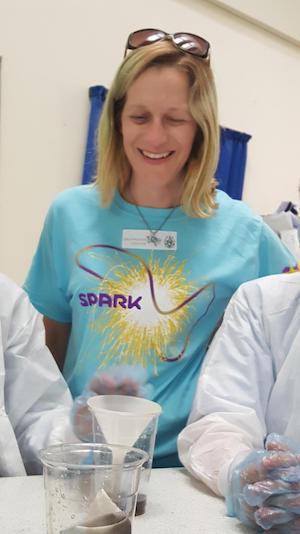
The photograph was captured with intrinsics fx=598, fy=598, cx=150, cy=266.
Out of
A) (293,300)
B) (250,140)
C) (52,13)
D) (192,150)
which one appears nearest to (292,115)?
(250,140)

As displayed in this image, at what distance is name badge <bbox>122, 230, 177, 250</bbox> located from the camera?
1.54 metres

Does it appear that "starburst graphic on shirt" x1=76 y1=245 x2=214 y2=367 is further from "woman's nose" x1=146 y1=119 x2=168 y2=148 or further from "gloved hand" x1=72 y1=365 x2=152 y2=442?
"gloved hand" x1=72 y1=365 x2=152 y2=442

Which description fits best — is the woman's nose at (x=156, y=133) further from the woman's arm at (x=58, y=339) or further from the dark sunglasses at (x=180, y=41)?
the woman's arm at (x=58, y=339)

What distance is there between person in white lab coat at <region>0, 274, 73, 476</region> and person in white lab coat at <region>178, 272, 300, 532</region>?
27 cm

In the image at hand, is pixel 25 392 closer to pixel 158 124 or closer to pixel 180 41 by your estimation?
pixel 158 124

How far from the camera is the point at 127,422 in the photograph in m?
0.88

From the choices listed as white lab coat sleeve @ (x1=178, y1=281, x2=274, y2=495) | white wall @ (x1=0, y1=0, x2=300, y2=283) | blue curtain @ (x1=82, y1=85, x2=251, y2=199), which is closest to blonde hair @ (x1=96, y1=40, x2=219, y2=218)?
white lab coat sleeve @ (x1=178, y1=281, x2=274, y2=495)

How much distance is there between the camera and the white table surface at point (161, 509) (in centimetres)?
89

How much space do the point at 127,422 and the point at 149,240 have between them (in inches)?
28.5

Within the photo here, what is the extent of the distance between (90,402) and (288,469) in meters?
0.32

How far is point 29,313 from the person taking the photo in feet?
4.59

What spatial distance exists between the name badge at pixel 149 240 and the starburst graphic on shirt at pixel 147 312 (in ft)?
0.09

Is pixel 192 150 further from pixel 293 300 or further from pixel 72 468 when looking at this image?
pixel 72 468

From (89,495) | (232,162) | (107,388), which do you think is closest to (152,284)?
(107,388)
